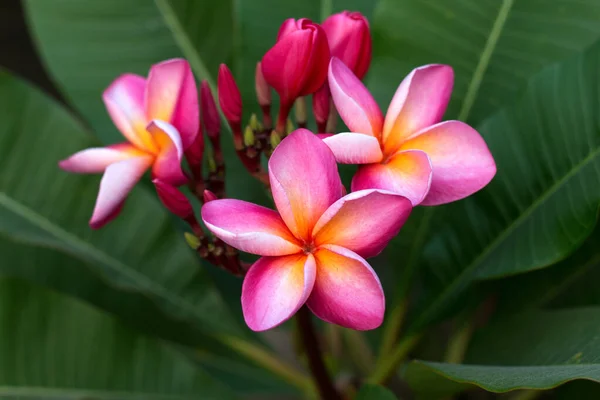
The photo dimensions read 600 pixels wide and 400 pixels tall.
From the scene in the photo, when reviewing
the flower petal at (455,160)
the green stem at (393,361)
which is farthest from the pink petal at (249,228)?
the green stem at (393,361)

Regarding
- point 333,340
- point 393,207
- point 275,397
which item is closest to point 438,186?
point 393,207

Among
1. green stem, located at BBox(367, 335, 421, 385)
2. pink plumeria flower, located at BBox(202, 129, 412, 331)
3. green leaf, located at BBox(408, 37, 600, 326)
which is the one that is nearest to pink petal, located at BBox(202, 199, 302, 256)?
pink plumeria flower, located at BBox(202, 129, 412, 331)

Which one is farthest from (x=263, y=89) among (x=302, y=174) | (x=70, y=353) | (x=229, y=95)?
(x=70, y=353)

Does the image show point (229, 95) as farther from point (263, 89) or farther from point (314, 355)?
point (314, 355)

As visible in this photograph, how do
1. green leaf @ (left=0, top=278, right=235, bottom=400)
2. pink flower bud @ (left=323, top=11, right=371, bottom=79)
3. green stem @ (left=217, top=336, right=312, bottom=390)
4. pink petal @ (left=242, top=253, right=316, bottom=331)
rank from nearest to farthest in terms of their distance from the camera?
pink petal @ (left=242, top=253, right=316, bottom=331), pink flower bud @ (left=323, top=11, right=371, bottom=79), green leaf @ (left=0, top=278, right=235, bottom=400), green stem @ (left=217, top=336, right=312, bottom=390)

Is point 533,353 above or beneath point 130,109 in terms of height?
beneath

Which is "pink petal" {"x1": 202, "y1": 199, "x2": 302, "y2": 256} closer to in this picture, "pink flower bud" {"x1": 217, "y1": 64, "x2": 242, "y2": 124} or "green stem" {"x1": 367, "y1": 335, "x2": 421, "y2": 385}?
"pink flower bud" {"x1": 217, "y1": 64, "x2": 242, "y2": 124}
